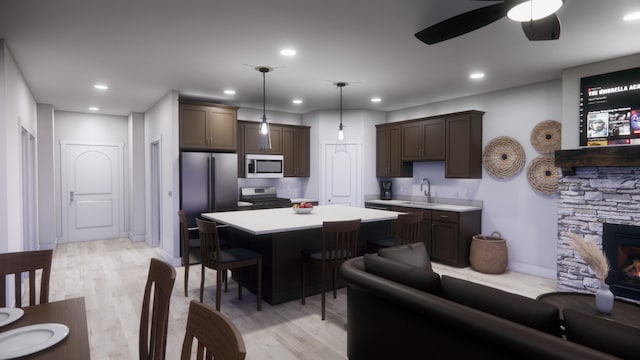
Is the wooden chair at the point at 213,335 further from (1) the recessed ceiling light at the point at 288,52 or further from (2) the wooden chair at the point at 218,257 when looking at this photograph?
(1) the recessed ceiling light at the point at 288,52

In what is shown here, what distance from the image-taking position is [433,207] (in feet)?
18.1

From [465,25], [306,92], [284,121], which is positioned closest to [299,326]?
[465,25]

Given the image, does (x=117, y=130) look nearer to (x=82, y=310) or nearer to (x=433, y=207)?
(x=433, y=207)

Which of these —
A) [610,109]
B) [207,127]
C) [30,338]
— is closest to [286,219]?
[207,127]

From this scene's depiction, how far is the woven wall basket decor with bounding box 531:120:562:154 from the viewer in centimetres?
459

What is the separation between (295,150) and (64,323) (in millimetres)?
5631

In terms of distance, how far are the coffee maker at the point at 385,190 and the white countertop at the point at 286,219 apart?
2200mm

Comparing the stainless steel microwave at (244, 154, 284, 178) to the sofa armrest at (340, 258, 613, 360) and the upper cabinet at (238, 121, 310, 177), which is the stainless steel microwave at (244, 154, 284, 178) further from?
the sofa armrest at (340, 258, 613, 360)

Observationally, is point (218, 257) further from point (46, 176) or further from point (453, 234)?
point (46, 176)

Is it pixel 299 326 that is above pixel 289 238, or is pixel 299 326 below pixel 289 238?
below

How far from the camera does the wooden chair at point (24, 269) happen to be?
1.81m

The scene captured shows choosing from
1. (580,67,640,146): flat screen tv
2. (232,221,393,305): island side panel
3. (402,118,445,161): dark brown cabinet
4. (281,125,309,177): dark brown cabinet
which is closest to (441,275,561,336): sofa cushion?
(232,221,393,305): island side panel

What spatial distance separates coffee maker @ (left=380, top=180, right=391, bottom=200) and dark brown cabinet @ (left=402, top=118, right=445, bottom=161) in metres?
0.74

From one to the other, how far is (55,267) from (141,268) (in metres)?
1.25
